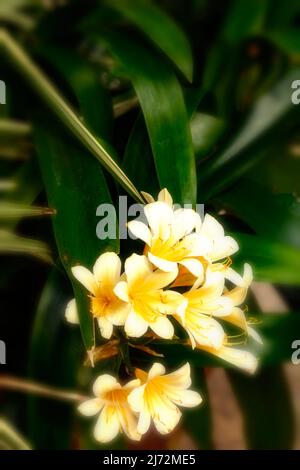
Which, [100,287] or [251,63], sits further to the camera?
[251,63]

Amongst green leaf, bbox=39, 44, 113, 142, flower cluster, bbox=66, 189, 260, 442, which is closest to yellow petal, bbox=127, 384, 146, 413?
flower cluster, bbox=66, 189, 260, 442

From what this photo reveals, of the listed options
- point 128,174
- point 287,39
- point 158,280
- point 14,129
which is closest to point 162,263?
point 158,280

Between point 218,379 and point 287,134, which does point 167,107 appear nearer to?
point 287,134

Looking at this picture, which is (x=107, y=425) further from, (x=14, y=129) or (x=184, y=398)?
(x=14, y=129)

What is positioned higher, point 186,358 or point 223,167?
point 223,167

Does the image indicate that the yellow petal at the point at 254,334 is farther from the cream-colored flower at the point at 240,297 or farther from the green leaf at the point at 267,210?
the green leaf at the point at 267,210

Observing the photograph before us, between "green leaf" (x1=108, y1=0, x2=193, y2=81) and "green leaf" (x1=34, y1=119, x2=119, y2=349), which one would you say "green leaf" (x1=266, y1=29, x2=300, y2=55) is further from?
"green leaf" (x1=34, y1=119, x2=119, y2=349)
